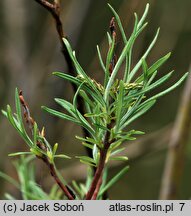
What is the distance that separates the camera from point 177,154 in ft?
2.97

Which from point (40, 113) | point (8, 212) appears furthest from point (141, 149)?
point (8, 212)

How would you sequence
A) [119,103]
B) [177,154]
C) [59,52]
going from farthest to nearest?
[59,52] < [177,154] < [119,103]

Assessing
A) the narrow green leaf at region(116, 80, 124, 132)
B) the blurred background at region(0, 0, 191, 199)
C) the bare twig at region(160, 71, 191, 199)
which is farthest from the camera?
the blurred background at region(0, 0, 191, 199)

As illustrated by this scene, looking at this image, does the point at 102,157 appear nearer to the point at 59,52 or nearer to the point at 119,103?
the point at 119,103

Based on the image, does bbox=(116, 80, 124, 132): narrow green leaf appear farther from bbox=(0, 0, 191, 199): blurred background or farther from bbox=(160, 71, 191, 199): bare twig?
bbox=(0, 0, 191, 199): blurred background

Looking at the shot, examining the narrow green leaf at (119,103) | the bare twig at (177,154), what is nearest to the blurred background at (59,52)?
the bare twig at (177,154)

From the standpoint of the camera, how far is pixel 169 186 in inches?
35.4

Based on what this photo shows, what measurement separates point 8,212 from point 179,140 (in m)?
0.52

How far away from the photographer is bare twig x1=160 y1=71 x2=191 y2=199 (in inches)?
35.3

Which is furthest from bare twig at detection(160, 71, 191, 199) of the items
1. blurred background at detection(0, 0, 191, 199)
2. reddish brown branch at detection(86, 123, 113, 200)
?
reddish brown branch at detection(86, 123, 113, 200)

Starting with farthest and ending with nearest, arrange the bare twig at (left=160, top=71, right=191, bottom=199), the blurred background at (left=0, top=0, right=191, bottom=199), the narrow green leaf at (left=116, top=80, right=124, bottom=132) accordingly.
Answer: the blurred background at (left=0, top=0, right=191, bottom=199) → the bare twig at (left=160, top=71, right=191, bottom=199) → the narrow green leaf at (left=116, top=80, right=124, bottom=132)

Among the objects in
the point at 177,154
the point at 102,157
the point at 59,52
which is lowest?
the point at 177,154

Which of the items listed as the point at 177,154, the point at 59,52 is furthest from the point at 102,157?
the point at 59,52

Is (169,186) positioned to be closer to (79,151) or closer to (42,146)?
(42,146)
